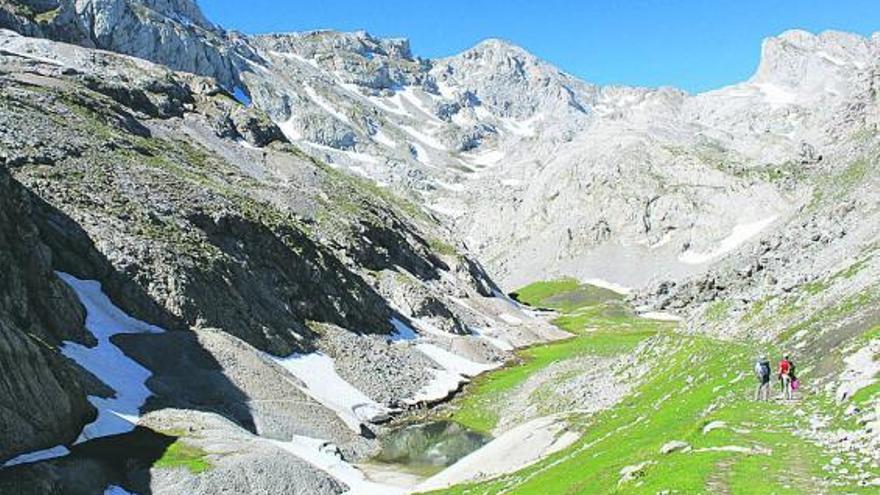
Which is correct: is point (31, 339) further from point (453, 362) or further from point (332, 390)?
point (453, 362)

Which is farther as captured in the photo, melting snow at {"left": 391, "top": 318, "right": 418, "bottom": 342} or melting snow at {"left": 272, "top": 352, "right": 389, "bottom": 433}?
melting snow at {"left": 391, "top": 318, "right": 418, "bottom": 342}

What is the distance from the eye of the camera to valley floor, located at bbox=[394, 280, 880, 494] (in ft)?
88.2

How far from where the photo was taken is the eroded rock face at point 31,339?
49.0 meters

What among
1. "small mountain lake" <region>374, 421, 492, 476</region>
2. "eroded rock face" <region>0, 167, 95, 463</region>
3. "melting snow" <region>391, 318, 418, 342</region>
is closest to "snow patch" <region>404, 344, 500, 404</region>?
"melting snow" <region>391, 318, 418, 342</region>

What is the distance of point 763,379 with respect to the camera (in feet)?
131

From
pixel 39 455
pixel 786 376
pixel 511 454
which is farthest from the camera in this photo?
pixel 511 454

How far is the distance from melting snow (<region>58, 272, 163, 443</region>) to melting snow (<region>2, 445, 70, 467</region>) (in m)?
2.91

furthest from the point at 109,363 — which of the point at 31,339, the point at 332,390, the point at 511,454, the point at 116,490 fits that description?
the point at 511,454

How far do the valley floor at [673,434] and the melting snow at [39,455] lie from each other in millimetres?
24940

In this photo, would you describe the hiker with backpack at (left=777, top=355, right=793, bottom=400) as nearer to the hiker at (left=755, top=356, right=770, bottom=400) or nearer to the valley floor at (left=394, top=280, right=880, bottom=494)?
the valley floor at (left=394, top=280, right=880, bottom=494)

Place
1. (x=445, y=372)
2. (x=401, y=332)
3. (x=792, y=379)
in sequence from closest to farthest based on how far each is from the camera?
(x=792, y=379)
(x=445, y=372)
(x=401, y=332)

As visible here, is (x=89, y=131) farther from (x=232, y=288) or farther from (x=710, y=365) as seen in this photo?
(x=710, y=365)

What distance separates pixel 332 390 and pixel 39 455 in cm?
4205

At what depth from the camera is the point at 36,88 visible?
136 m
